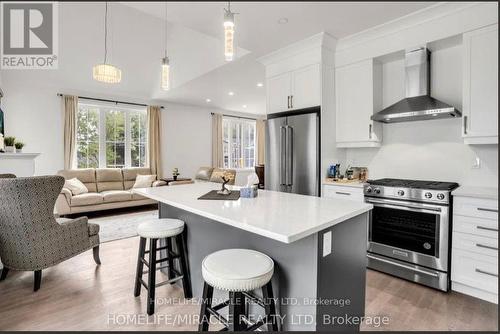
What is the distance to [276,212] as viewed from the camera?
4.91 ft

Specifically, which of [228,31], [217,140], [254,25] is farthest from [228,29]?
[217,140]

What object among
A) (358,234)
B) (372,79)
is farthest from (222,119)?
(358,234)

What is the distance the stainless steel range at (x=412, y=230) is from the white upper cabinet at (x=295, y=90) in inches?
48.6

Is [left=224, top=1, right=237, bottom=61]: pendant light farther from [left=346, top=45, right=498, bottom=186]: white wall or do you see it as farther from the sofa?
the sofa

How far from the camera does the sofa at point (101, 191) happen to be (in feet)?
14.9

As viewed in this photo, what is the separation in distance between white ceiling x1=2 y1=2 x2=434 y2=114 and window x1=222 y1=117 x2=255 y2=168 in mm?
1947

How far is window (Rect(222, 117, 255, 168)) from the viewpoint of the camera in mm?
8133

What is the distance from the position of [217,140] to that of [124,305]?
233 inches

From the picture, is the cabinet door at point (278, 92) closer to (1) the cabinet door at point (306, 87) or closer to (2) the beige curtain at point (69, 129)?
(1) the cabinet door at point (306, 87)

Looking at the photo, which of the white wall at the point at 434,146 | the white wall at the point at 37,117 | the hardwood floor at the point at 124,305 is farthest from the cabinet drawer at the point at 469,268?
the white wall at the point at 37,117

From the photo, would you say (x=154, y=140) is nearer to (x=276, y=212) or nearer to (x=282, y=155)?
(x=282, y=155)

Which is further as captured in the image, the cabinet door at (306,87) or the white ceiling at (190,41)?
the cabinet door at (306,87)

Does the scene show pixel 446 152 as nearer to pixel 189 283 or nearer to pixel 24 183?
pixel 189 283

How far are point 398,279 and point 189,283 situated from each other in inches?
76.6
